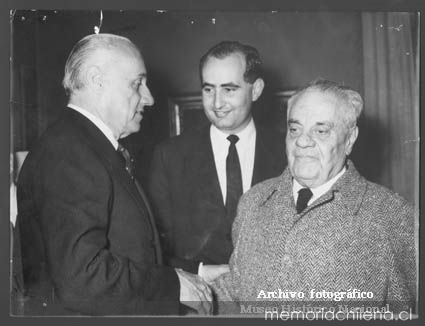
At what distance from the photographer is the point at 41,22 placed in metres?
1.85

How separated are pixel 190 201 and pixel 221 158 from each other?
0.60 feet

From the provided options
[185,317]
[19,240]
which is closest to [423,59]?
[185,317]

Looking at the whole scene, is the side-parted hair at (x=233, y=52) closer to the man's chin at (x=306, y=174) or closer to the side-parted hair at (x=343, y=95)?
the side-parted hair at (x=343, y=95)

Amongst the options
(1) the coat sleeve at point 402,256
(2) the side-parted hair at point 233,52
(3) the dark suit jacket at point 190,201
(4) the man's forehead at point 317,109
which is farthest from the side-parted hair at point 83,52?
(1) the coat sleeve at point 402,256

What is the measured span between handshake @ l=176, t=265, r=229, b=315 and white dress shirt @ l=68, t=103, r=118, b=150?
49 centimetres

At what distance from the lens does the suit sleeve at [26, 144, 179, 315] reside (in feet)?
5.57

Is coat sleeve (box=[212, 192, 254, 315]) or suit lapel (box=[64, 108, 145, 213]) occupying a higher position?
suit lapel (box=[64, 108, 145, 213])

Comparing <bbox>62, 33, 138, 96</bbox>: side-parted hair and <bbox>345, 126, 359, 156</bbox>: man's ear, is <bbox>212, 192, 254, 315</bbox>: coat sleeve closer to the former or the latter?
<bbox>345, 126, 359, 156</bbox>: man's ear

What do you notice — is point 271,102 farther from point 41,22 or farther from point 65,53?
point 41,22

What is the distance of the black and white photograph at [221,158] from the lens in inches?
69.0

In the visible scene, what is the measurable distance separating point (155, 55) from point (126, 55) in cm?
10

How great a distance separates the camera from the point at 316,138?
1.74 m

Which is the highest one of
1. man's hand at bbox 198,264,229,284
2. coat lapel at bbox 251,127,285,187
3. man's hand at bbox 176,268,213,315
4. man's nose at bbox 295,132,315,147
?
man's nose at bbox 295,132,315,147

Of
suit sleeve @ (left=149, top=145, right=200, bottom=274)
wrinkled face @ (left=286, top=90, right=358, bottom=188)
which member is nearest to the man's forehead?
wrinkled face @ (left=286, top=90, right=358, bottom=188)
